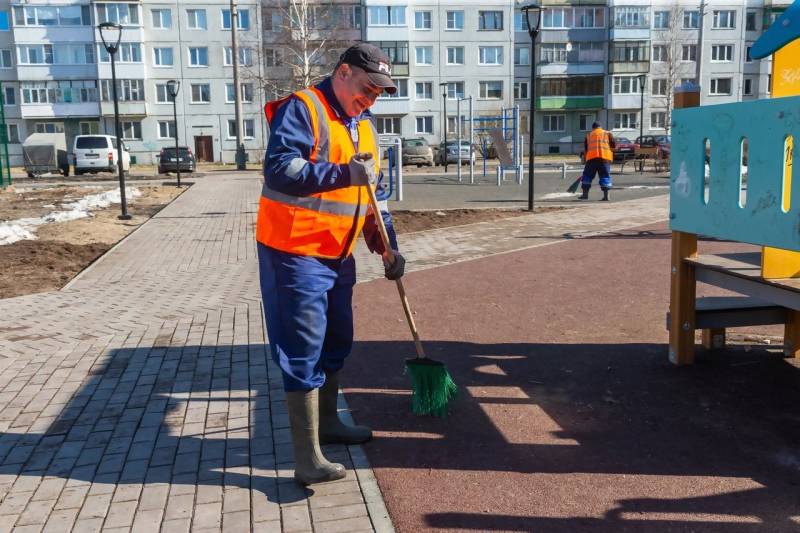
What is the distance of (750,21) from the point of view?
64.2m

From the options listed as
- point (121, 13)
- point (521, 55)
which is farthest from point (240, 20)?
point (521, 55)

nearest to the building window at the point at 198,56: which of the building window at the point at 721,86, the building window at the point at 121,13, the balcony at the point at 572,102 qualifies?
A: the building window at the point at 121,13

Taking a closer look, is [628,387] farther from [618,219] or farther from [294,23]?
[294,23]

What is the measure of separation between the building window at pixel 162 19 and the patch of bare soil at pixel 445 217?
48.5 m

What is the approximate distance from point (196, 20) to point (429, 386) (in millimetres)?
59103

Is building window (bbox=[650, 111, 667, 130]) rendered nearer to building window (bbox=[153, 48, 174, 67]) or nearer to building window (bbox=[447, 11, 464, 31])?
building window (bbox=[447, 11, 464, 31])

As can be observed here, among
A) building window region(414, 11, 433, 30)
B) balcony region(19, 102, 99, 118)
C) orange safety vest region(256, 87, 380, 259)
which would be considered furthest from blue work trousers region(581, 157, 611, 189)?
balcony region(19, 102, 99, 118)

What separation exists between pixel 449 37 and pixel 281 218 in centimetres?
6070

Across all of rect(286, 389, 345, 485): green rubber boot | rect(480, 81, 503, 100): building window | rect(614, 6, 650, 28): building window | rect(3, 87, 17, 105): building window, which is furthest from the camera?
rect(614, 6, 650, 28): building window

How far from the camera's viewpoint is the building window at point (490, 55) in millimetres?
61875

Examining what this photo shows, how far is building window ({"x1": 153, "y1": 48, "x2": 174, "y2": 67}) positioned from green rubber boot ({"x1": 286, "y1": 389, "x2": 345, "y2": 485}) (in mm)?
59480

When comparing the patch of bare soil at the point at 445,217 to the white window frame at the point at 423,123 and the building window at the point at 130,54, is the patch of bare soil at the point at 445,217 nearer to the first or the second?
the white window frame at the point at 423,123

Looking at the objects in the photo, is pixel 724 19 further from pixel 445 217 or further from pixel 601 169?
pixel 445 217

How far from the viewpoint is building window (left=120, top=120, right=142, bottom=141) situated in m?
58.5
